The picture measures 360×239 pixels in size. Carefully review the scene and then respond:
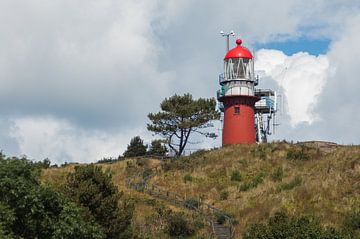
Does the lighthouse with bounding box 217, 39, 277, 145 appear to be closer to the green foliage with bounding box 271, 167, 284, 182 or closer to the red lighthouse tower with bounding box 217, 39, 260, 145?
the red lighthouse tower with bounding box 217, 39, 260, 145

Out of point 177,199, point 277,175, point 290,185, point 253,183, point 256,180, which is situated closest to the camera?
point 290,185

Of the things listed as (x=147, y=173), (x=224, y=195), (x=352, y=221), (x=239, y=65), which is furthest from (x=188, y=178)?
(x=352, y=221)

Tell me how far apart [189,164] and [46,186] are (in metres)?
32.6

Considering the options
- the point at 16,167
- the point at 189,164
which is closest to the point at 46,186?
the point at 16,167

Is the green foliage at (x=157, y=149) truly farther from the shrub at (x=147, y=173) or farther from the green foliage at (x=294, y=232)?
the green foliage at (x=294, y=232)

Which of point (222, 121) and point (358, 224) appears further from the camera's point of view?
point (222, 121)

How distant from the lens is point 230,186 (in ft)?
160

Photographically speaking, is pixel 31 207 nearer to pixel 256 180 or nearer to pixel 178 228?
pixel 178 228

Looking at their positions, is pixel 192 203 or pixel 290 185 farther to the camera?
pixel 290 185

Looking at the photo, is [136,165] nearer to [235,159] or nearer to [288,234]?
[235,159]

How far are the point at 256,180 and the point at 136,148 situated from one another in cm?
3010

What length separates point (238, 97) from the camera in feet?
201

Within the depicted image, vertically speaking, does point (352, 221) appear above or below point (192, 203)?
below

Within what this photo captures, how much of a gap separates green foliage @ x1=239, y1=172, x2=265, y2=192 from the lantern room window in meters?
14.6
